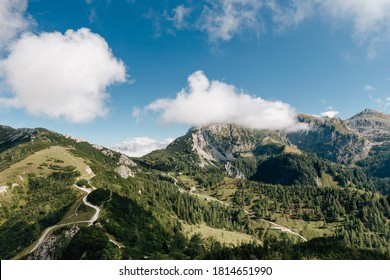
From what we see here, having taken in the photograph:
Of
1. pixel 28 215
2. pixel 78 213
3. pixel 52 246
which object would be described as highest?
pixel 78 213

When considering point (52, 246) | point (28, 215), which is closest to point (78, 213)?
point (52, 246)

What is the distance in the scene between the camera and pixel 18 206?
18488cm

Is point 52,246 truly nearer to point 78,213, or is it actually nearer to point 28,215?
point 78,213

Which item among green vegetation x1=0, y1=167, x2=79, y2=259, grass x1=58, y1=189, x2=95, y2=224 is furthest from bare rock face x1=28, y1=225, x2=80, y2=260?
green vegetation x1=0, y1=167, x2=79, y2=259

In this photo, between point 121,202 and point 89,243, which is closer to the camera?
point 89,243

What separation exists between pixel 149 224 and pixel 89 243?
92018mm

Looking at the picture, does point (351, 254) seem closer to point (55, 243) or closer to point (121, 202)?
point (55, 243)

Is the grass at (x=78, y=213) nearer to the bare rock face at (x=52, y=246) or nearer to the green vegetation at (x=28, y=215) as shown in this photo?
the green vegetation at (x=28, y=215)

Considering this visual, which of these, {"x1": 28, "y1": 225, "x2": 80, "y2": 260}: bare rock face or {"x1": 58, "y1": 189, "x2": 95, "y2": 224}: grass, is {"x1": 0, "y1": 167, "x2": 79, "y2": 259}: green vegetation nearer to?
{"x1": 58, "y1": 189, "x2": 95, "y2": 224}: grass

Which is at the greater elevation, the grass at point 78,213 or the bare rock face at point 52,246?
the grass at point 78,213

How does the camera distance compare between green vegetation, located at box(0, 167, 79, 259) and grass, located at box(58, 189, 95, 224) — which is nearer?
grass, located at box(58, 189, 95, 224)

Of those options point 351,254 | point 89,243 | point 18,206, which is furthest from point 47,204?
point 351,254

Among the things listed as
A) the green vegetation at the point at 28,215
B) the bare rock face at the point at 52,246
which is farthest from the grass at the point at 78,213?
the bare rock face at the point at 52,246
